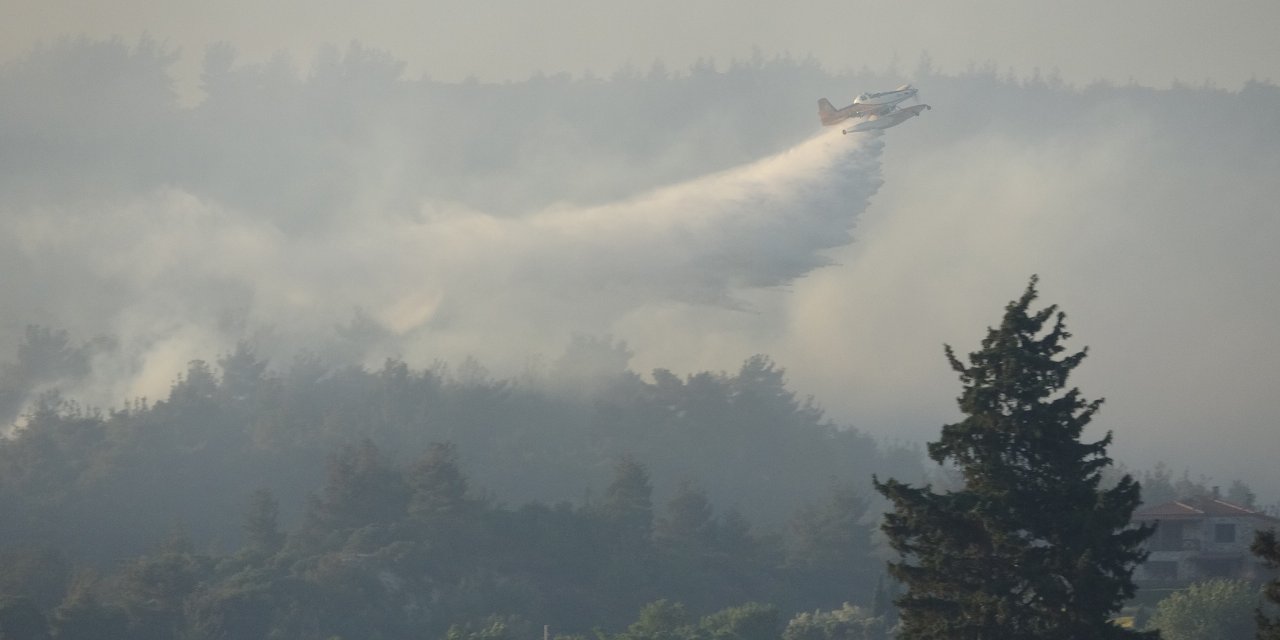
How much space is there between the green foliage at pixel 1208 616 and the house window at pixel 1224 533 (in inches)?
546

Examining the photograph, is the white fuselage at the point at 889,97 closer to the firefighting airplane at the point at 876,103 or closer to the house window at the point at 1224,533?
the firefighting airplane at the point at 876,103

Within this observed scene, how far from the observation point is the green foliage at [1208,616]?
58.5 m

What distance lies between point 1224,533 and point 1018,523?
49683 millimetres

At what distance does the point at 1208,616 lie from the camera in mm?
59000

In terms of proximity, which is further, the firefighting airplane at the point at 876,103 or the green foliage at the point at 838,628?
the firefighting airplane at the point at 876,103

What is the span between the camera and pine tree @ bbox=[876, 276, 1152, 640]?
28078 mm

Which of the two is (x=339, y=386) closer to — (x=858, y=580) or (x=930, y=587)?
(x=858, y=580)

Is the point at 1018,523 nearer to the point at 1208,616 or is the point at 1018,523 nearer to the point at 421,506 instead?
the point at 1208,616

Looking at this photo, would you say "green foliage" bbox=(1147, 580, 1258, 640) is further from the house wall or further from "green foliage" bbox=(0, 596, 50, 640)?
"green foliage" bbox=(0, 596, 50, 640)

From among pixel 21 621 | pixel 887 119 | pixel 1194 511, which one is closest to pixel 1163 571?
pixel 1194 511

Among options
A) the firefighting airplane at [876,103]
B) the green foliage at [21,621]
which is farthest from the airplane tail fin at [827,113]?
the green foliage at [21,621]

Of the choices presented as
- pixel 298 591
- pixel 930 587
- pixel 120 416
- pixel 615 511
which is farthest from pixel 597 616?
pixel 930 587

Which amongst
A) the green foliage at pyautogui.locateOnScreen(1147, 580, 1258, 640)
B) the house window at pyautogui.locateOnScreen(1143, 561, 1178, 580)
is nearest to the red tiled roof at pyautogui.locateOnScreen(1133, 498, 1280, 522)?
the house window at pyautogui.locateOnScreen(1143, 561, 1178, 580)

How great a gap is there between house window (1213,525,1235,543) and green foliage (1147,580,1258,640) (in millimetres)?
13874
